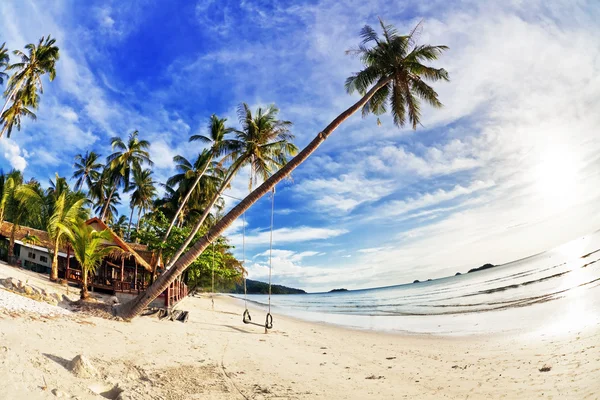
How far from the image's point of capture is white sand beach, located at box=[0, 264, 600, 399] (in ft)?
16.6

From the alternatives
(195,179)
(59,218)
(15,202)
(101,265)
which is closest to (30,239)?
(15,202)

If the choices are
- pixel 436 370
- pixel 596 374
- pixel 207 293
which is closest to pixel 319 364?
pixel 436 370

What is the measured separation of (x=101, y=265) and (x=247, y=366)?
1547cm

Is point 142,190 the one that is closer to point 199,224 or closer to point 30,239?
point 30,239

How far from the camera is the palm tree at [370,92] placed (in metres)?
10.6

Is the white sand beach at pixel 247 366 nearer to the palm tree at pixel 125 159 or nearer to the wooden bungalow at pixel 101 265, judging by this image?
the wooden bungalow at pixel 101 265

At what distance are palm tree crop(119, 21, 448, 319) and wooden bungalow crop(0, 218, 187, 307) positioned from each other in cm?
545

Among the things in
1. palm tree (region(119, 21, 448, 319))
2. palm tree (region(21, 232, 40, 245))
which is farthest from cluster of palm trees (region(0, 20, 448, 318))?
palm tree (region(21, 232, 40, 245))

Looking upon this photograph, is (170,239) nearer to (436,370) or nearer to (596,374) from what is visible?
(436,370)

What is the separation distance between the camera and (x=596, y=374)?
607cm

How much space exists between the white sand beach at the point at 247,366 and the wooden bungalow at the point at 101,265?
22.7 ft

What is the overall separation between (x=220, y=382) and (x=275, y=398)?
1.31 m

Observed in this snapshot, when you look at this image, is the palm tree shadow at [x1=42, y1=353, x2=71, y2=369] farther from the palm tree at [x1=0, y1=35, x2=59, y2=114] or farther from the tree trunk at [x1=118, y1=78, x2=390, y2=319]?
the palm tree at [x1=0, y1=35, x2=59, y2=114]

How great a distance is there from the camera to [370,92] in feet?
38.7
